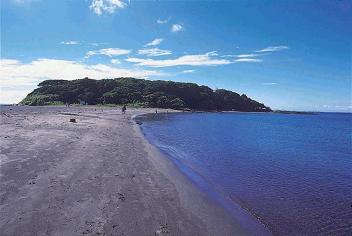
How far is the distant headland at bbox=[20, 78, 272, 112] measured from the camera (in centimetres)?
15600

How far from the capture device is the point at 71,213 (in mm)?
10461

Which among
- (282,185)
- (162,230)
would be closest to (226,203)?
(162,230)

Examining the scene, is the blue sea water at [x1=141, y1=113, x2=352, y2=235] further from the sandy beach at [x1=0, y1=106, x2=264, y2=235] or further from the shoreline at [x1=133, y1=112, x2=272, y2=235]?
the sandy beach at [x1=0, y1=106, x2=264, y2=235]

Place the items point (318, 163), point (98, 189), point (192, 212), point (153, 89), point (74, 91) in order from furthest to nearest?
point (153, 89)
point (74, 91)
point (318, 163)
point (98, 189)
point (192, 212)

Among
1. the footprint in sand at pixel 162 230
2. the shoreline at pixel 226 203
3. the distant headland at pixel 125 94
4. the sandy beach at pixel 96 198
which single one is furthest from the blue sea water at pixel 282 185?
the distant headland at pixel 125 94

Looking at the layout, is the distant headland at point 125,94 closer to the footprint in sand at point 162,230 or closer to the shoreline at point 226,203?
the shoreline at point 226,203

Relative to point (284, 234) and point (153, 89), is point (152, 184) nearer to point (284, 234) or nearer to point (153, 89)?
point (284, 234)

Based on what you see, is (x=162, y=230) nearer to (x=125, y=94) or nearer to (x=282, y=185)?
(x=282, y=185)

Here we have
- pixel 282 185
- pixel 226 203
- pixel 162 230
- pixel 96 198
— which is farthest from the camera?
pixel 282 185

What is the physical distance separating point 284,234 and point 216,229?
8.79 feet

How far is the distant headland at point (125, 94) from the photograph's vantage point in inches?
6142

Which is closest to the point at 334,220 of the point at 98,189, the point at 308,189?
the point at 308,189

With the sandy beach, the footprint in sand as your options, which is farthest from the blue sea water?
the footprint in sand

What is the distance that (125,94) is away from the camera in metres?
160
